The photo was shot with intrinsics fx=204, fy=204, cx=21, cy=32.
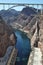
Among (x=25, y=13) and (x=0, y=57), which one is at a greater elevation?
(x=0, y=57)

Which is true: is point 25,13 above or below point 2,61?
below

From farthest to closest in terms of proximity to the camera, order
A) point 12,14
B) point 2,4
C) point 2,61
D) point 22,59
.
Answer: point 12,14
point 2,4
point 22,59
point 2,61

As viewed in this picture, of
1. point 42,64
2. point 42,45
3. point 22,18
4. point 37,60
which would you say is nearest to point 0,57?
point 42,64

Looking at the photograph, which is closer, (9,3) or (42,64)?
(42,64)

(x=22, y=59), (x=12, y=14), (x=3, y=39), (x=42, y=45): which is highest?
(x=3, y=39)

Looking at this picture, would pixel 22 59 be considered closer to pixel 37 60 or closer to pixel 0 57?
pixel 37 60

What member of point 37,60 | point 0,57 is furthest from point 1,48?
point 37,60

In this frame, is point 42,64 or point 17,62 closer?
point 42,64

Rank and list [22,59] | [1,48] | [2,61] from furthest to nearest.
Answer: [22,59], [2,61], [1,48]

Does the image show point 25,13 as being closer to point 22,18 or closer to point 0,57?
point 22,18

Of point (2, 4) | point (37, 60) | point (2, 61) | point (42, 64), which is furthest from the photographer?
point (2, 4)
